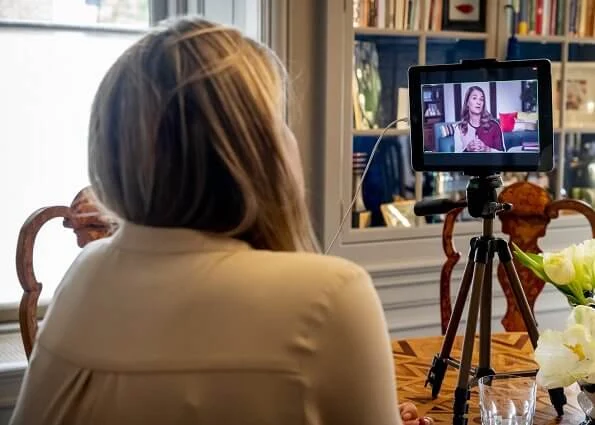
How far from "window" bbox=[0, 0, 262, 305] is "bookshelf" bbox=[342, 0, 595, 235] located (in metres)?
0.48

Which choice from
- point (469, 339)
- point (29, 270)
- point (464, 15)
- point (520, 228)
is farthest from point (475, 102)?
point (464, 15)

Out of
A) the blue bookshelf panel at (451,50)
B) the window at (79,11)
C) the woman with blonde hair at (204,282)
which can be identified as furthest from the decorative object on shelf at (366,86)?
the woman with blonde hair at (204,282)

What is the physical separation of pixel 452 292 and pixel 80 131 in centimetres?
143

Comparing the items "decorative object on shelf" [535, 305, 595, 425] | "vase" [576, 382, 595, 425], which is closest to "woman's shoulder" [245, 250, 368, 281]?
"decorative object on shelf" [535, 305, 595, 425]

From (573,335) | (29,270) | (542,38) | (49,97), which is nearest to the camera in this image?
(573,335)

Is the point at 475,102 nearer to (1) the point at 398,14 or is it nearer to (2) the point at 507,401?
(2) the point at 507,401

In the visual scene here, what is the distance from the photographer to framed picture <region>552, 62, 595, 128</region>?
304 centimetres

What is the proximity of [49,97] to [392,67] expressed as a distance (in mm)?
1162

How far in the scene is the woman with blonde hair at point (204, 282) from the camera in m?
0.86

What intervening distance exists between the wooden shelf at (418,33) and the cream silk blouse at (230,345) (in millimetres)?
1883

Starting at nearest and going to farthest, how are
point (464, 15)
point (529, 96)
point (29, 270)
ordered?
point (529, 96)
point (29, 270)
point (464, 15)

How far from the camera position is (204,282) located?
34.9 inches

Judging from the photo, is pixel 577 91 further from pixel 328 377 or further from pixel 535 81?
pixel 328 377

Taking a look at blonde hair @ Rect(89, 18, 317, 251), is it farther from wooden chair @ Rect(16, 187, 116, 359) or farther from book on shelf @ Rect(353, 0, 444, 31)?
book on shelf @ Rect(353, 0, 444, 31)
